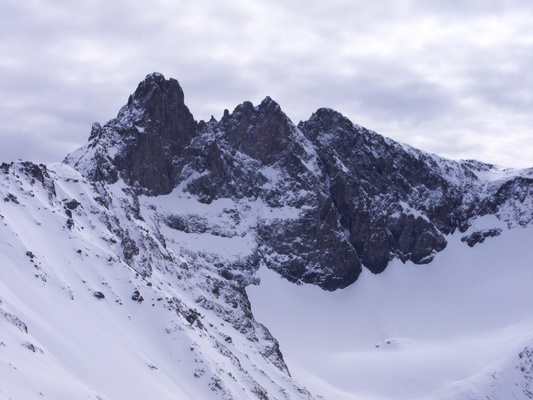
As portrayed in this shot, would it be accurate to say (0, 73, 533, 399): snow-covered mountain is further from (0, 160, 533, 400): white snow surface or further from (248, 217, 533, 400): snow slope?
(248, 217, 533, 400): snow slope

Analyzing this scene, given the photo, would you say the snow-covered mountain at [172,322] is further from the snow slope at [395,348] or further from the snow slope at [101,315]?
the snow slope at [395,348]

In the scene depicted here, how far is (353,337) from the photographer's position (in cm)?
18775

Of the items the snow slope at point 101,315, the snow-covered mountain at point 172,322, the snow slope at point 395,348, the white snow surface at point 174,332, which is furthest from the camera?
the snow slope at point 395,348

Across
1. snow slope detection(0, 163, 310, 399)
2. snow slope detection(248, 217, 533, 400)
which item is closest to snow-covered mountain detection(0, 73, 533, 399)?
snow slope detection(0, 163, 310, 399)

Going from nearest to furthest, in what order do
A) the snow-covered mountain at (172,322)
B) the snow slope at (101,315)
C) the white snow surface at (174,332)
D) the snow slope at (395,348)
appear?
1. the snow slope at (101,315)
2. the white snow surface at (174,332)
3. the snow-covered mountain at (172,322)
4. the snow slope at (395,348)

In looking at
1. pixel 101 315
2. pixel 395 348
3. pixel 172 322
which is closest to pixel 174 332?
pixel 172 322

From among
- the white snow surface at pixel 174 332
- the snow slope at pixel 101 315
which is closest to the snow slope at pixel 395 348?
the white snow surface at pixel 174 332

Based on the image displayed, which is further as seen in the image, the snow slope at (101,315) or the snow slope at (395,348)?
the snow slope at (395,348)

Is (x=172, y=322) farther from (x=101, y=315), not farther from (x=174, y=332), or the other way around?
(x=101, y=315)

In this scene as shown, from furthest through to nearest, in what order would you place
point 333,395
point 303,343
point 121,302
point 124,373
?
point 303,343, point 333,395, point 121,302, point 124,373

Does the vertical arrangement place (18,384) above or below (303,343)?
below

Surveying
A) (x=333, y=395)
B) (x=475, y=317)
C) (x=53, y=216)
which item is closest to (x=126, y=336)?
(x=53, y=216)

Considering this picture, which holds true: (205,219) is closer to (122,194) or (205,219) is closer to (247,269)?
(247,269)

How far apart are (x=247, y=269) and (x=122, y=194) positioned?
142 ft
